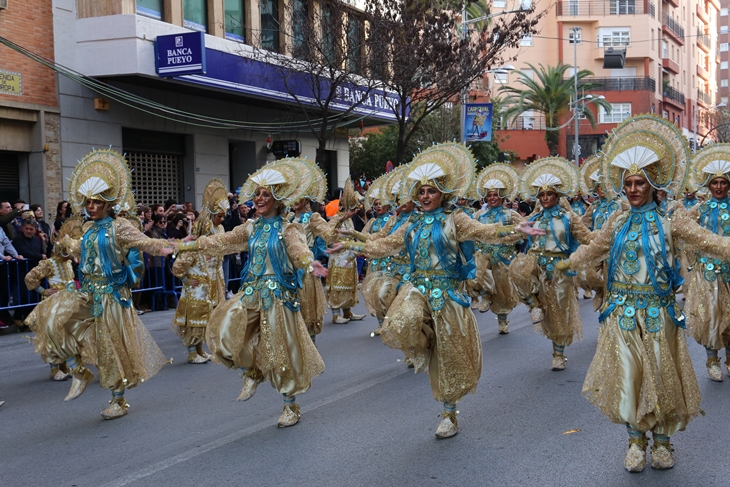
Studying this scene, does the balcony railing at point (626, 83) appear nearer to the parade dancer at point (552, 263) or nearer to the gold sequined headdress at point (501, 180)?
the gold sequined headdress at point (501, 180)

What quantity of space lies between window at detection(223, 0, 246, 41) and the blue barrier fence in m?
8.91

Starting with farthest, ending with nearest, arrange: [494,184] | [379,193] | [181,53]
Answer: [181,53] → [379,193] → [494,184]

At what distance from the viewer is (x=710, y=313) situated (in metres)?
7.77

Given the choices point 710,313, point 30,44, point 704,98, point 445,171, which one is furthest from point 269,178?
point 704,98

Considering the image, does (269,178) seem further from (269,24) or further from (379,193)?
(269,24)

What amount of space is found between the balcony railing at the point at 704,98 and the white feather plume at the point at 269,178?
269ft

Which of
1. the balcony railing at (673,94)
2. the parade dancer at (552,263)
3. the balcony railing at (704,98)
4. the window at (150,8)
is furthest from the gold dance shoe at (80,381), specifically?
the balcony railing at (704,98)

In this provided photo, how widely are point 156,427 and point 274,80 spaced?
52.2 feet

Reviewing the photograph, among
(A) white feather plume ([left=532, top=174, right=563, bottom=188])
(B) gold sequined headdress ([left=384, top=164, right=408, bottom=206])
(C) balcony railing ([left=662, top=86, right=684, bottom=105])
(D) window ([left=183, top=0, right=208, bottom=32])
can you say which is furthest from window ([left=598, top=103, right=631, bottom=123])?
(A) white feather plume ([left=532, top=174, right=563, bottom=188])

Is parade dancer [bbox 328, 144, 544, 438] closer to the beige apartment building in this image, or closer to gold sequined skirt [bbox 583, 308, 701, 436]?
gold sequined skirt [bbox 583, 308, 701, 436]

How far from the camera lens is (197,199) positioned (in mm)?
21891

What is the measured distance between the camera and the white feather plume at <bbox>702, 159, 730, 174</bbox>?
8180mm

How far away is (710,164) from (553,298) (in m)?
2.16

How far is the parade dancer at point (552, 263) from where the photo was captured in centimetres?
860
